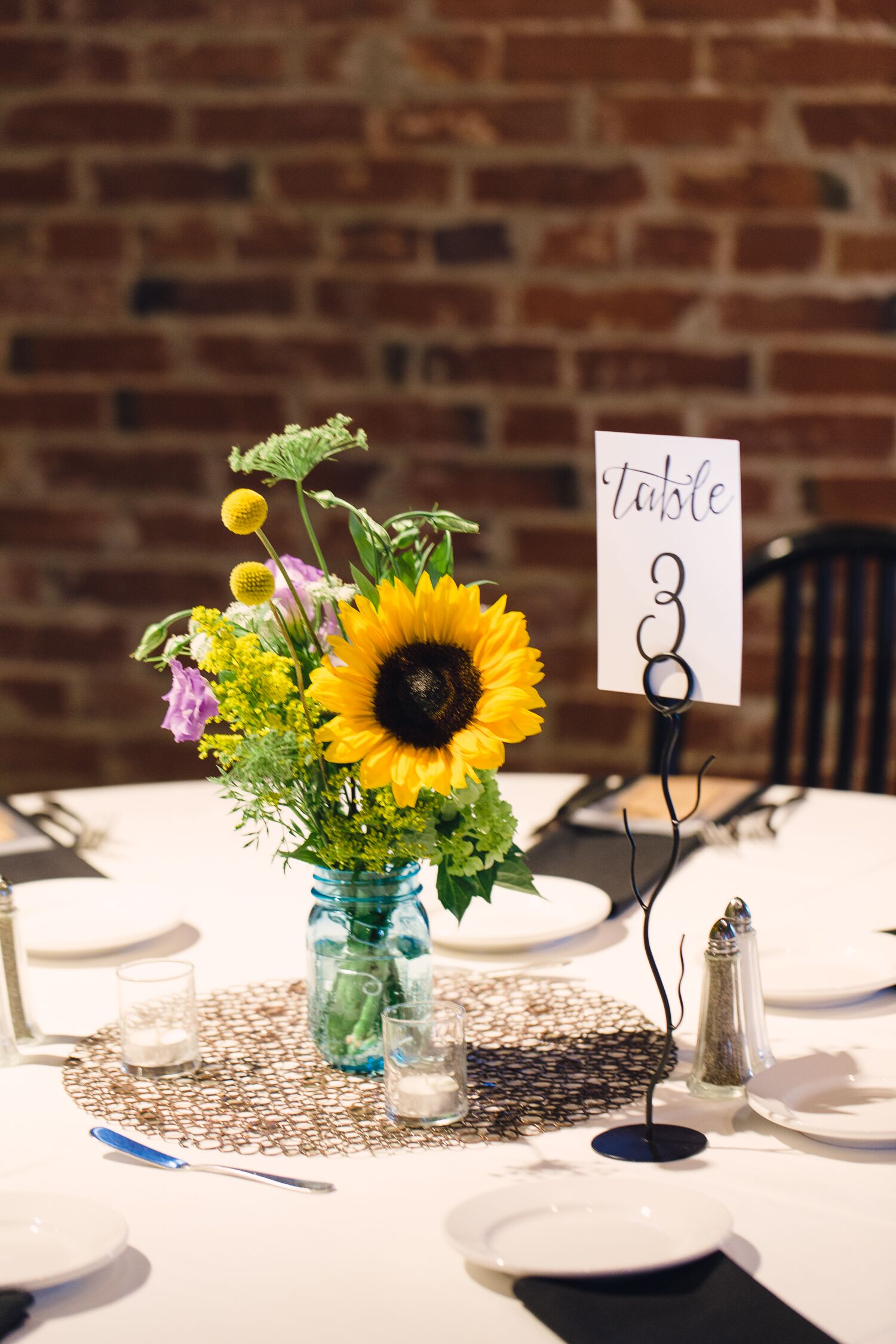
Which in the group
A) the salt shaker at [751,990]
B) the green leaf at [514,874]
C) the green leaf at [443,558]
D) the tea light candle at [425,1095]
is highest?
the green leaf at [443,558]

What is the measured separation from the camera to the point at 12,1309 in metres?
0.63

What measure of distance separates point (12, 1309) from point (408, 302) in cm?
193

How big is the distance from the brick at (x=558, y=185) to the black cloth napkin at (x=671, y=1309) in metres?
1.92

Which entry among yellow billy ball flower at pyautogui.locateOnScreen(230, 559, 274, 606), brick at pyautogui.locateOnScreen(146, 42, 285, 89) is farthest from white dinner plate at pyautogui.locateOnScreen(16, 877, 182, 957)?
brick at pyautogui.locateOnScreen(146, 42, 285, 89)

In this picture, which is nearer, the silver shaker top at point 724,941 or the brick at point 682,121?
the silver shaker top at point 724,941

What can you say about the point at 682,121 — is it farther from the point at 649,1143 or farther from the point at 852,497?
the point at 649,1143

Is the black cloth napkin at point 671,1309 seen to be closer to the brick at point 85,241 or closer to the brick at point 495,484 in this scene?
the brick at point 495,484

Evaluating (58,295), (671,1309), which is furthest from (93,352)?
(671,1309)

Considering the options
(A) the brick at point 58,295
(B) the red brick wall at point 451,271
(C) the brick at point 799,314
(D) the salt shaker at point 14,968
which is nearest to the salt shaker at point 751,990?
→ (D) the salt shaker at point 14,968

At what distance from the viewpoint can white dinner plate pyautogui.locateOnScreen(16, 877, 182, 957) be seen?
1.11 meters

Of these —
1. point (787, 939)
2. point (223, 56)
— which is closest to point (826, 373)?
point (223, 56)

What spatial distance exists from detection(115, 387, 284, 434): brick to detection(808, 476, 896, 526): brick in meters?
0.87

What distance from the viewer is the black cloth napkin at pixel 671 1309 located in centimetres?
61

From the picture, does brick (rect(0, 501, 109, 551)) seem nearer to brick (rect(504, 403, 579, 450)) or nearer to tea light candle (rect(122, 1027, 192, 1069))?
brick (rect(504, 403, 579, 450))
